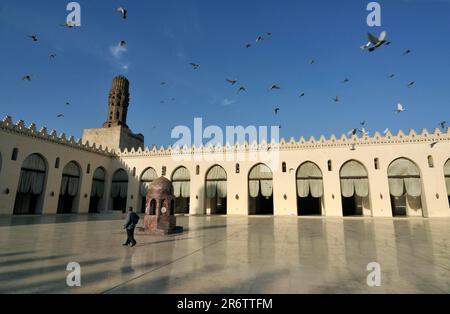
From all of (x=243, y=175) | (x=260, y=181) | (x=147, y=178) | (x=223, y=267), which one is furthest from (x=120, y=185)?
(x=223, y=267)

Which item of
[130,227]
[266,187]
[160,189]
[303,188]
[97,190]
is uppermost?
[266,187]

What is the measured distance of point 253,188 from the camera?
2794 centimetres

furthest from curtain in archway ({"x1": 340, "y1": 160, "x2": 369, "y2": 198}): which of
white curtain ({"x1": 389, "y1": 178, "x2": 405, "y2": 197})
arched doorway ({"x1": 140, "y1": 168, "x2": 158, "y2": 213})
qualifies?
arched doorway ({"x1": 140, "y1": 168, "x2": 158, "y2": 213})

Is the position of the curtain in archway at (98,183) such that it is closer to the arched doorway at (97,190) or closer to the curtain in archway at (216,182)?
the arched doorway at (97,190)

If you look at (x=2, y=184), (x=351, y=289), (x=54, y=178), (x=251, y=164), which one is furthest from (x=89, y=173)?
(x=351, y=289)

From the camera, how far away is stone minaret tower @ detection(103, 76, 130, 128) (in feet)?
137

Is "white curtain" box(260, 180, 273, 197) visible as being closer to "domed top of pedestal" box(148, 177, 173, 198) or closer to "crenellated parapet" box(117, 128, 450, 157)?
"crenellated parapet" box(117, 128, 450, 157)

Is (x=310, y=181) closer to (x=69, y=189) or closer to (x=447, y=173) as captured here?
(x=447, y=173)

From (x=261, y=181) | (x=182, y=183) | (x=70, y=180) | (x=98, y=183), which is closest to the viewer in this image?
(x=261, y=181)

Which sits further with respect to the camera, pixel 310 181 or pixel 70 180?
pixel 70 180

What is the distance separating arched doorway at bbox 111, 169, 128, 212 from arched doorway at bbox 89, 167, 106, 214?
130 centimetres

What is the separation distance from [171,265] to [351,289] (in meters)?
3.85

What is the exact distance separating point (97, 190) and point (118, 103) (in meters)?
17.4

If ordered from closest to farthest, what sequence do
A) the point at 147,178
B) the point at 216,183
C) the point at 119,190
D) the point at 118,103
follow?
the point at 216,183
the point at 147,178
the point at 119,190
the point at 118,103
